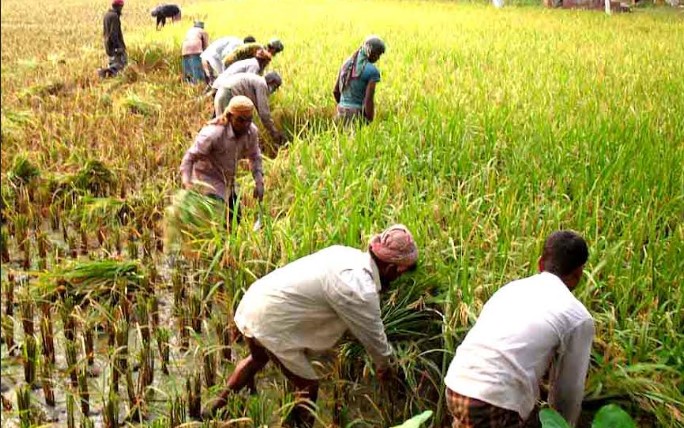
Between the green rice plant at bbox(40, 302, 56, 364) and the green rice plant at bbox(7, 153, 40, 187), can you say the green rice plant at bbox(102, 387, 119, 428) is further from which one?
the green rice plant at bbox(7, 153, 40, 187)

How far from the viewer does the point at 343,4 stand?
1725 centimetres

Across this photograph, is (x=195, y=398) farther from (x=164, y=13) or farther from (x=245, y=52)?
(x=164, y=13)

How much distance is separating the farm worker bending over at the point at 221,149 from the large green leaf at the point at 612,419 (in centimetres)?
241

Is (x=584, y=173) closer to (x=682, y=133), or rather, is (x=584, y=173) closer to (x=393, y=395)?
(x=682, y=133)

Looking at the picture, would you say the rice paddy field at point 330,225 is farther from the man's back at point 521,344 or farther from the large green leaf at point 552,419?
the large green leaf at point 552,419

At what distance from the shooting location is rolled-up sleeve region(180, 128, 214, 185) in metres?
3.99

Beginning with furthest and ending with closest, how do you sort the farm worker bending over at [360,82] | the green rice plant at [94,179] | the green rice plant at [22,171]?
the farm worker bending over at [360,82]
the green rice plant at [94,179]
the green rice plant at [22,171]

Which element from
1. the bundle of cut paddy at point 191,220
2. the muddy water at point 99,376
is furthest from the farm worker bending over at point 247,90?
the muddy water at point 99,376

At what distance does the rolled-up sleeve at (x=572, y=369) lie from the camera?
6.77 ft

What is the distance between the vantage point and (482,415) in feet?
6.82

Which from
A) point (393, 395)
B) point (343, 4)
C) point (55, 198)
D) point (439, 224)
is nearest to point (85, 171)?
point (55, 198)

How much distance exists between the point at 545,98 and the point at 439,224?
9.62 ft

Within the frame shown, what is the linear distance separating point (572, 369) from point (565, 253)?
1.09 feet

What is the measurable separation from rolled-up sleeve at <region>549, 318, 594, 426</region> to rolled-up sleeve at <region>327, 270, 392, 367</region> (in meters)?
0.60
